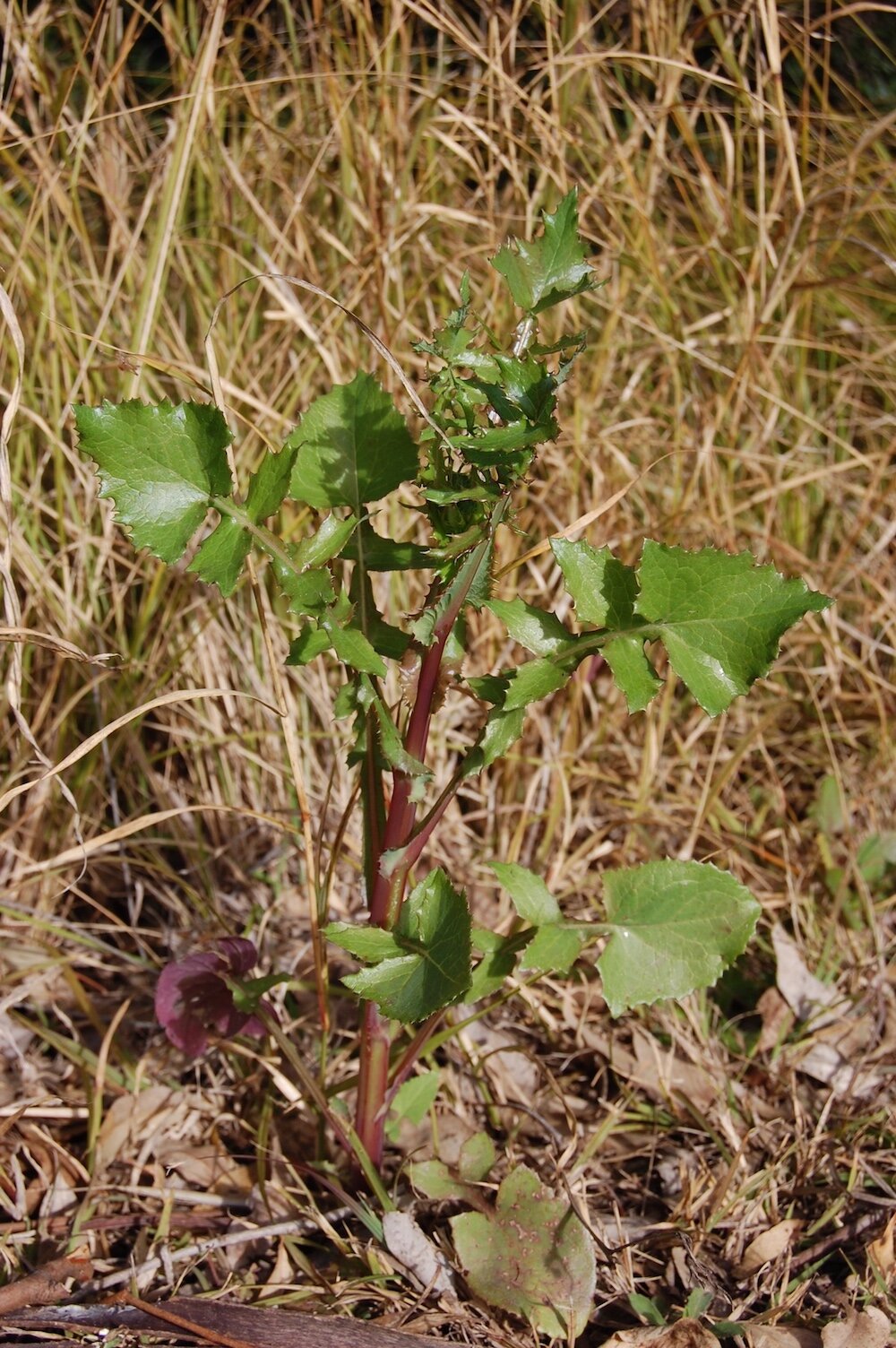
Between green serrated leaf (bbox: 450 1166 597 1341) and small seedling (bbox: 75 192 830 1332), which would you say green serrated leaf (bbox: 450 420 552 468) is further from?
green serrated leaf (bbox: 450 1166 597 1341)

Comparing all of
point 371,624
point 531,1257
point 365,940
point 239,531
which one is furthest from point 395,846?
point 531,1257

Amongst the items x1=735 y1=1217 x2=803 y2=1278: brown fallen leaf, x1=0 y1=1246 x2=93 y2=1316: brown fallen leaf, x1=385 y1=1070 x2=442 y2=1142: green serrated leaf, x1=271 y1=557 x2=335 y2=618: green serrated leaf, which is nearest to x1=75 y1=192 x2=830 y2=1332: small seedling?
x1=271 y1=557 x2=335 y2=618: green serrated leaf

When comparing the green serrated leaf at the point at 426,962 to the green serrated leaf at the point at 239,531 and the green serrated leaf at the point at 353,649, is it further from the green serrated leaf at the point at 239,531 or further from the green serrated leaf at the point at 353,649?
the green serrated leaf at the point at 239,531

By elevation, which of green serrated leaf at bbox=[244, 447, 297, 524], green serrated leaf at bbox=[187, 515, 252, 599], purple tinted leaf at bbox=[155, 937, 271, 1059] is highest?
green serrated leaf at bbox=[244, 447, 297, 524]

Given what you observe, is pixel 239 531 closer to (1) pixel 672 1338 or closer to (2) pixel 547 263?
(2) pixel 547 263

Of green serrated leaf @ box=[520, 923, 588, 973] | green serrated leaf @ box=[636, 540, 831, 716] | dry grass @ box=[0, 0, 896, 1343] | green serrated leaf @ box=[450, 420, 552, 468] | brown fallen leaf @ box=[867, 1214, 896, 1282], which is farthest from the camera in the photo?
dry grass @ box=[0, 0, 896, 1343]

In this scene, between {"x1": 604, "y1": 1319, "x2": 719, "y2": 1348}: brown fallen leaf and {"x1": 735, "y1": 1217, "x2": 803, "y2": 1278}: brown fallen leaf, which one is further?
{"x1": 735, "y1": 1217, "x2": 803, "y2": 1278}: brown fallen leaf
